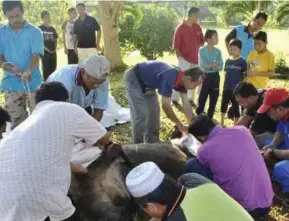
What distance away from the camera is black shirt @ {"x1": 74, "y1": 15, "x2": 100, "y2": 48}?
803 centimetres

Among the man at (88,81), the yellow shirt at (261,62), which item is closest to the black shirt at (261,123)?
the yellow shirt at (261,62)

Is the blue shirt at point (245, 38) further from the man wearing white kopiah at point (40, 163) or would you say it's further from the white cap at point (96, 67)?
the man wearing white kopiah at point (40, 163)

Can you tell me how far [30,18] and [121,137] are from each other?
48.9 ft

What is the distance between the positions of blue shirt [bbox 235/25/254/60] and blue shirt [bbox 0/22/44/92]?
321cm

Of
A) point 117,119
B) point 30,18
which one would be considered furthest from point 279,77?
point 30,18

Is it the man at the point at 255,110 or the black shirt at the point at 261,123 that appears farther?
the black shirt at the point at 261,123

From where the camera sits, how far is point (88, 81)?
336 centimetres

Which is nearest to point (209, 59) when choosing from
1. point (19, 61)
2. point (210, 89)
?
point (210, 89)

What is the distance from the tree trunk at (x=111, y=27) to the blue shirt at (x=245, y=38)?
16.2 ft

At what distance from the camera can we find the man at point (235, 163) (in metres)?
2.91

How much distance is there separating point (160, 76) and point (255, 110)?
118cm

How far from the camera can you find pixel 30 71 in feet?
13.7

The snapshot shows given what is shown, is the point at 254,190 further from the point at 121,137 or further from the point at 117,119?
the point at 117,119

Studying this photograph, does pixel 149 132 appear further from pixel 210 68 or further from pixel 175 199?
pixel 175 199
